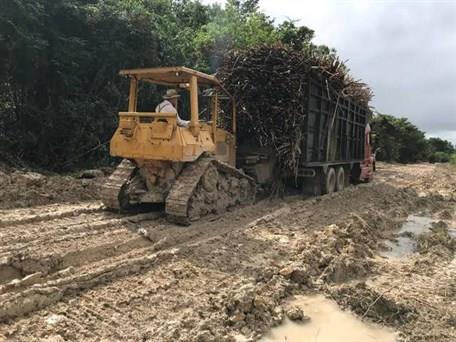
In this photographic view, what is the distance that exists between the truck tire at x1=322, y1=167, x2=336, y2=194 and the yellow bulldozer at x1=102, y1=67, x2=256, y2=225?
143 inches

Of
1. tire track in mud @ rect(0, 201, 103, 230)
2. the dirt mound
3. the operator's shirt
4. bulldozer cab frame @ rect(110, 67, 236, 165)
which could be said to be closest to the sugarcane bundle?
bulldozer cab frame @ rect(110, 67, 236, 165)

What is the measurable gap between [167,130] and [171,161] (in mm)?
627

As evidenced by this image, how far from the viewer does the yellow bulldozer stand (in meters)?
7.70

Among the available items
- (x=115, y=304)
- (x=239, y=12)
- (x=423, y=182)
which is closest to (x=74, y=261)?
(x=115, y=304)

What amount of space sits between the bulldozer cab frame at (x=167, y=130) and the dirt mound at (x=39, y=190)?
204 centimetres

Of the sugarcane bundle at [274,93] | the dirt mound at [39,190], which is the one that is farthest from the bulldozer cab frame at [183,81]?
the dirt mound at [39,190]

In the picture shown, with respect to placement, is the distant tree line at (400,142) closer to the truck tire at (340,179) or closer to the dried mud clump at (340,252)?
the truck tire at (340,179)

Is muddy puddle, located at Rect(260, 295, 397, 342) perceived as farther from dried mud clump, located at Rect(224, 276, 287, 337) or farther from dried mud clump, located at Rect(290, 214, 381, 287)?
dried mud clump, located at Rect(290, 214, 381, 287)

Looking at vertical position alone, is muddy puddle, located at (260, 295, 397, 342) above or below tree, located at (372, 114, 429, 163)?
below

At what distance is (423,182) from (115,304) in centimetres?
1572

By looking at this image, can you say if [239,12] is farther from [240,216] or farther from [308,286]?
[308,286]

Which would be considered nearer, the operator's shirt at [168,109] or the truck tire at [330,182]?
the operator's shirt at [168,109]

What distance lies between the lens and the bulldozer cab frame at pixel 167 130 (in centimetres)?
772

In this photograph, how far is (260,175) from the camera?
10883mm
